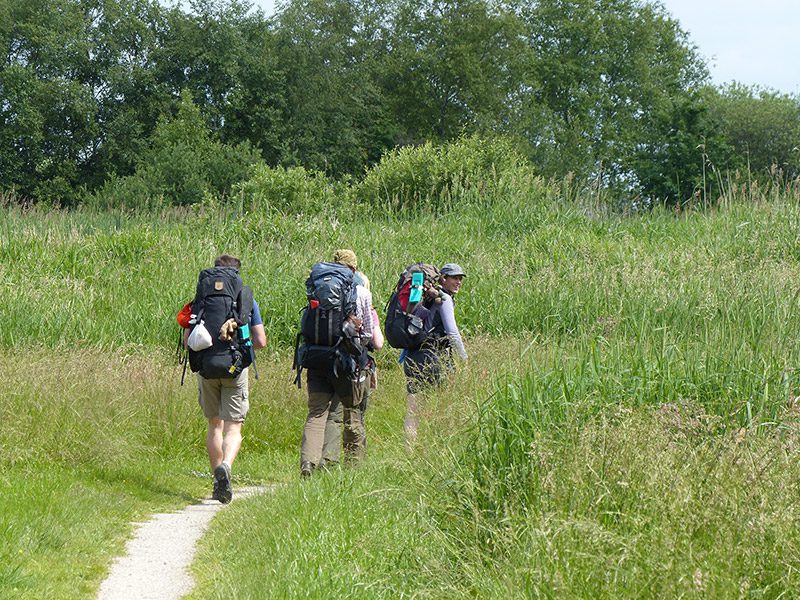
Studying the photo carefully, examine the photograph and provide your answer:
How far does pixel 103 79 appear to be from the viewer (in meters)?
54.0

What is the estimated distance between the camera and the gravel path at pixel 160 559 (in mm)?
6164

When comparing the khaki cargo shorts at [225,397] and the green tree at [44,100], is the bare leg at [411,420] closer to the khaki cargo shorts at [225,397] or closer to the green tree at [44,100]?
the khaki cargo shorts at [225,397]

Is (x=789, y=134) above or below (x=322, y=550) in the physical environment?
above

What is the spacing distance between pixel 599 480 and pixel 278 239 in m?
14.2

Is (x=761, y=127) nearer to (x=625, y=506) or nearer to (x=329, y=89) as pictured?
(x=329, y=89)

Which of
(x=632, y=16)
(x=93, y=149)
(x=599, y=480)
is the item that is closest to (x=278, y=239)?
(x=599, y=480)

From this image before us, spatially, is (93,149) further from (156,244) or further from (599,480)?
(599,480)

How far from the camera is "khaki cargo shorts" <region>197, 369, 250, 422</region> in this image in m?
9.12

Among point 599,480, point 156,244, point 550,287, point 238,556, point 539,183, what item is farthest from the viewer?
point 539,183

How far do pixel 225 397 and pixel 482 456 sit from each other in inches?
133

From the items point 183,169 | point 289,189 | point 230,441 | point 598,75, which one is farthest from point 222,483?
point 598,75

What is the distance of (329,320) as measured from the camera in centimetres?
880

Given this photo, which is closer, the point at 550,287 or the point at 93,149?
the point at 550,287

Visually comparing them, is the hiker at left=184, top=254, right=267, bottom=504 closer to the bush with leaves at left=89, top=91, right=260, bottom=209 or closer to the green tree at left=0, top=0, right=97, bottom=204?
the bush with leaves at left=89, top=91, right=260, bottom=209
